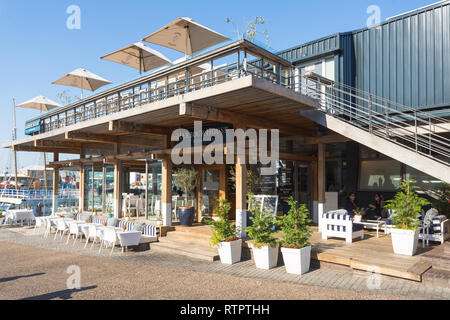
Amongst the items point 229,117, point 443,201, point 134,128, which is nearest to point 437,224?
point 443,201

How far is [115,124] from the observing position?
9.95 m

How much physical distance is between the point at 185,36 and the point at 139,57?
2.85 m

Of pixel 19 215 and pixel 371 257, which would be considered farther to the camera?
pixel 19 215

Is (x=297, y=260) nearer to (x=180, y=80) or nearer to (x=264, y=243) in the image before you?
(x=264, y=243)

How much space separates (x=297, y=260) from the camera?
6.23 metres

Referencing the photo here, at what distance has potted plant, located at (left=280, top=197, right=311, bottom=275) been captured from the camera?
20.5 feet

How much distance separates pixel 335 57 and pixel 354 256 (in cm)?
685

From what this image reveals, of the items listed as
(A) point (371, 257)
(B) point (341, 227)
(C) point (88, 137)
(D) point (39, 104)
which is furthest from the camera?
(D) point (39, 104)

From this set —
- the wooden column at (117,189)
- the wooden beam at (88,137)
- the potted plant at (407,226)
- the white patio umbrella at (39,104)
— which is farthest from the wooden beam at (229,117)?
the white patio umbrella at (39,104)

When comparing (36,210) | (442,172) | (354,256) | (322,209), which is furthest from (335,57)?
(36,210)

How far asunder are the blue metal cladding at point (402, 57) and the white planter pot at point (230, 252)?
6502 mm
